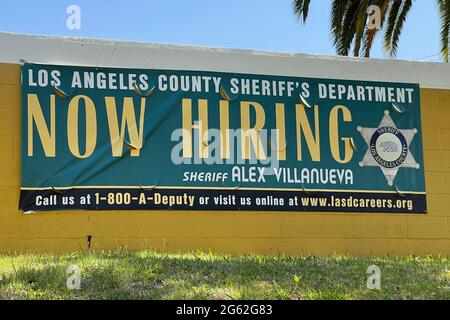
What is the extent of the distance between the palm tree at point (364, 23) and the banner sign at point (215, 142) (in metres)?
4.56

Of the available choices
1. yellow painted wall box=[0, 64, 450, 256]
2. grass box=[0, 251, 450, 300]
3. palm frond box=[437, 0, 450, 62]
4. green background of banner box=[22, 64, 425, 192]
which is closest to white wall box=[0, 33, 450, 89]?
green background of banner box=[22, 64, 425, 192]

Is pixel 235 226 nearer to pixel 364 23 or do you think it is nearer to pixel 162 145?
pixel 162 145

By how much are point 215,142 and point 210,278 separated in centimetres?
237

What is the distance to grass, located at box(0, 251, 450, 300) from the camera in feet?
16.3

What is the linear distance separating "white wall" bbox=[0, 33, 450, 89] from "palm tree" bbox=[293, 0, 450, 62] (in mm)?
4050

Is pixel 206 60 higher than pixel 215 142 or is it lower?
higher

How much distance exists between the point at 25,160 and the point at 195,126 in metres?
2.08

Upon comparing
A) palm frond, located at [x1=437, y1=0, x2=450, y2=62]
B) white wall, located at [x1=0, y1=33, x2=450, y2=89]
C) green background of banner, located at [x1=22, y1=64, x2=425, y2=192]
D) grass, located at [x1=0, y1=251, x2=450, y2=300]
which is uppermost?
palm frond, located at [x1=437, y1=0, x2=450, y2=62]

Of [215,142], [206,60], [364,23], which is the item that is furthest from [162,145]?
[364,23]

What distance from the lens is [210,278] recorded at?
5438mm

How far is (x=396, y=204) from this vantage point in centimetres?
780

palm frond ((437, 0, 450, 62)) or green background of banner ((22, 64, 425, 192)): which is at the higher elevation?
palm frond ((437, 0, 450, 62))

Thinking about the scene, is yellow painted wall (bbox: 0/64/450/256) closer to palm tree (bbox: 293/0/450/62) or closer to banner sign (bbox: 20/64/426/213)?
banner sign (bbox: 20/64/426/213)
